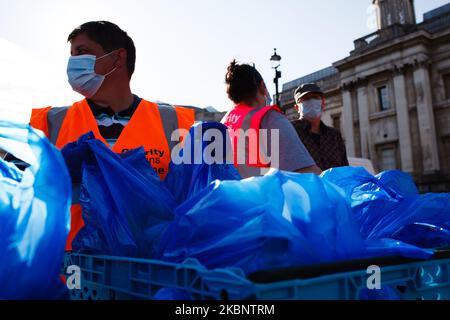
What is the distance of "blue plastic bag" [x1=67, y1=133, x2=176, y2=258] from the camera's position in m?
1.38

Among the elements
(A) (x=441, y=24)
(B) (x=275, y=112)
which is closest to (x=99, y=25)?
(B) (x=275, y=112)

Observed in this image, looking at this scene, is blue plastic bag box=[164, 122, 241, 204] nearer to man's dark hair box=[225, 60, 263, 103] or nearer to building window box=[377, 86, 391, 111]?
man's dark hair box=[225, 60, 263, 103]

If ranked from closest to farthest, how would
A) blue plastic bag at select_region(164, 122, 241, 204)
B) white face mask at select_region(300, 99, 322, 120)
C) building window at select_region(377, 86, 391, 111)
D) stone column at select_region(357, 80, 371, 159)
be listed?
blue plastic bag at select_region(164, 122, 241, 204)
white face mask at select_region(300, 99, 322, 120)
building window at select_region(377, 86, 391, 111)
stone column at select_region(357, 80, 371, 159)

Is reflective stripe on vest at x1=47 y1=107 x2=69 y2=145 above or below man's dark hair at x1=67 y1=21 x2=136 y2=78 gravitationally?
below

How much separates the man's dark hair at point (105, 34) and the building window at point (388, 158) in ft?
84.5

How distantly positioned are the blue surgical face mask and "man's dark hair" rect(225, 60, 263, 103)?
101cm

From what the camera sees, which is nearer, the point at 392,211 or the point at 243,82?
the point at 392,211

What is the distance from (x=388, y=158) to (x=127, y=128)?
26.5 m

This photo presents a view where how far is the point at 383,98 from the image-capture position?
26.7 metres

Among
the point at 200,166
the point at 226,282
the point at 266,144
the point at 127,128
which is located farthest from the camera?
the point at 266,144

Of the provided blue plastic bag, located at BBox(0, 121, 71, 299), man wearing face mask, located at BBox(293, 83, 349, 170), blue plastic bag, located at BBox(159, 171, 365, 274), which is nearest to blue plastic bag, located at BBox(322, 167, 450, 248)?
blue plastic bag, located at BBox(159, 171, 365, 274)

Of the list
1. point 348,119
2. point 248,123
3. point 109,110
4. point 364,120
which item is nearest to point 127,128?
point 109,110

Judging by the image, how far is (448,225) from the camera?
1678 millimetres

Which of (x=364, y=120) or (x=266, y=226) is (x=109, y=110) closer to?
(x=266, y=226)
